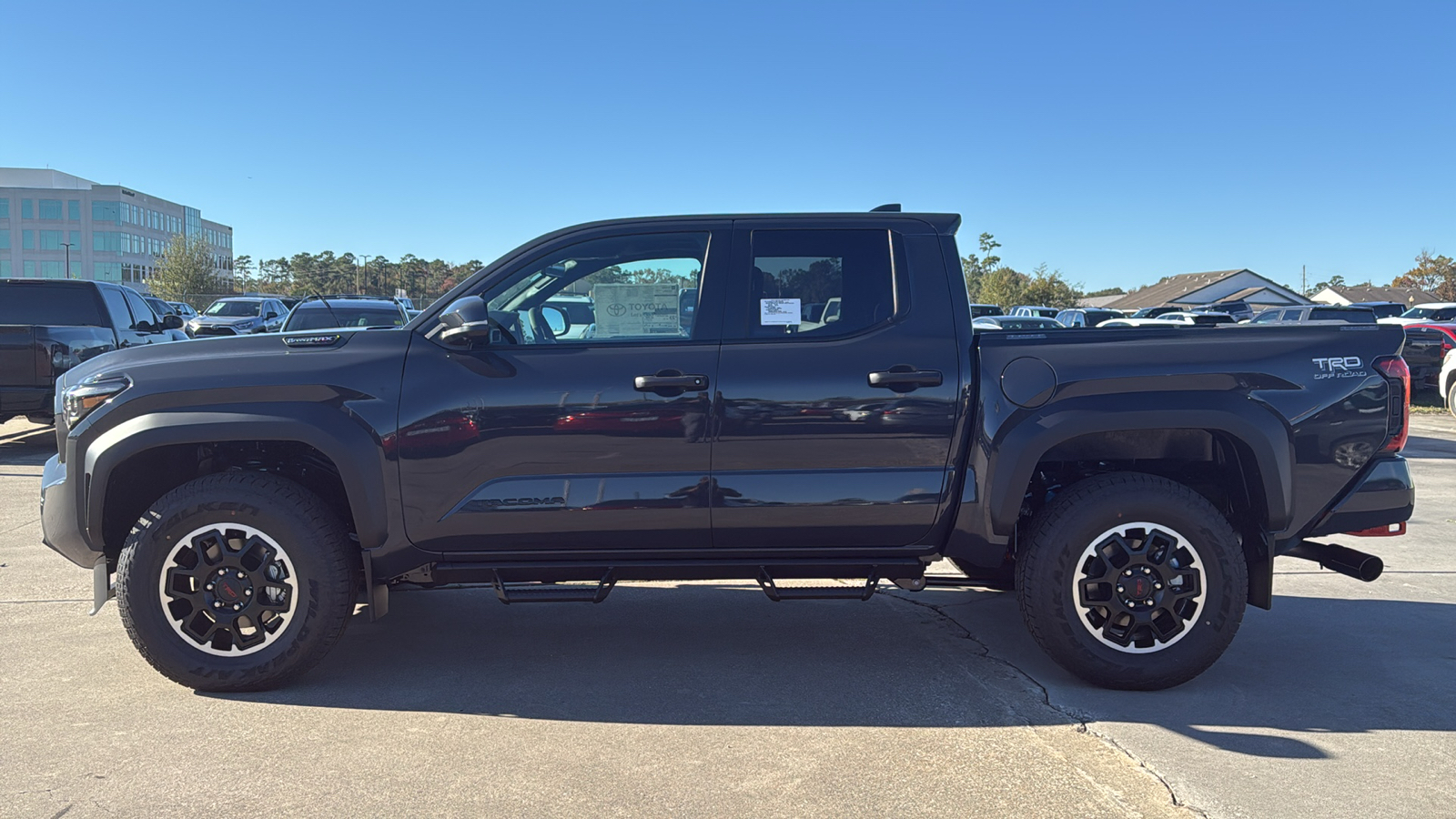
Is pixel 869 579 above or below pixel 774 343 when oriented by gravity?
below

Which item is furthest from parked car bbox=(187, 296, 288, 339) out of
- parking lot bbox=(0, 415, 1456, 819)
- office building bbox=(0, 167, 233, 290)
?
office building bbox=(0, 167, 233, 290)

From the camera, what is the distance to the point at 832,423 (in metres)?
4.27

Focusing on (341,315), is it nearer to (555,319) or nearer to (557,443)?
(555,319)

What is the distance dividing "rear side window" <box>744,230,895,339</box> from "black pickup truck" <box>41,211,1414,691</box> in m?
0.02

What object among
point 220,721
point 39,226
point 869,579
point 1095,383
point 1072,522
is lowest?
point 220,721

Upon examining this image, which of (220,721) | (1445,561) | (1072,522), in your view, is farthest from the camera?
(1445,561)

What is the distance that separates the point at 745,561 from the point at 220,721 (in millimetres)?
2113

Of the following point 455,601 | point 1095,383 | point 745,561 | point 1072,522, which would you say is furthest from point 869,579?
point 455,601

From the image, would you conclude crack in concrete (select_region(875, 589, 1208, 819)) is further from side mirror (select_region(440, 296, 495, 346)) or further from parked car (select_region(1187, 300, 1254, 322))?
parked car (select_region(1187, 300, 1254, 322))

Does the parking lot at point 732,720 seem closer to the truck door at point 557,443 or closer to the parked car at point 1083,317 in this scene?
the truck door at point 557,443

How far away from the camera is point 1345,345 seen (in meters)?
4.34

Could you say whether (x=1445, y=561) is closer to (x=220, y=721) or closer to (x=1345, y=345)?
(x=1345, y=345)

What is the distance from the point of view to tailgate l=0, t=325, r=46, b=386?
10.9 m

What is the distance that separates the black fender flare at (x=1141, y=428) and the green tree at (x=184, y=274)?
80.6 meters
